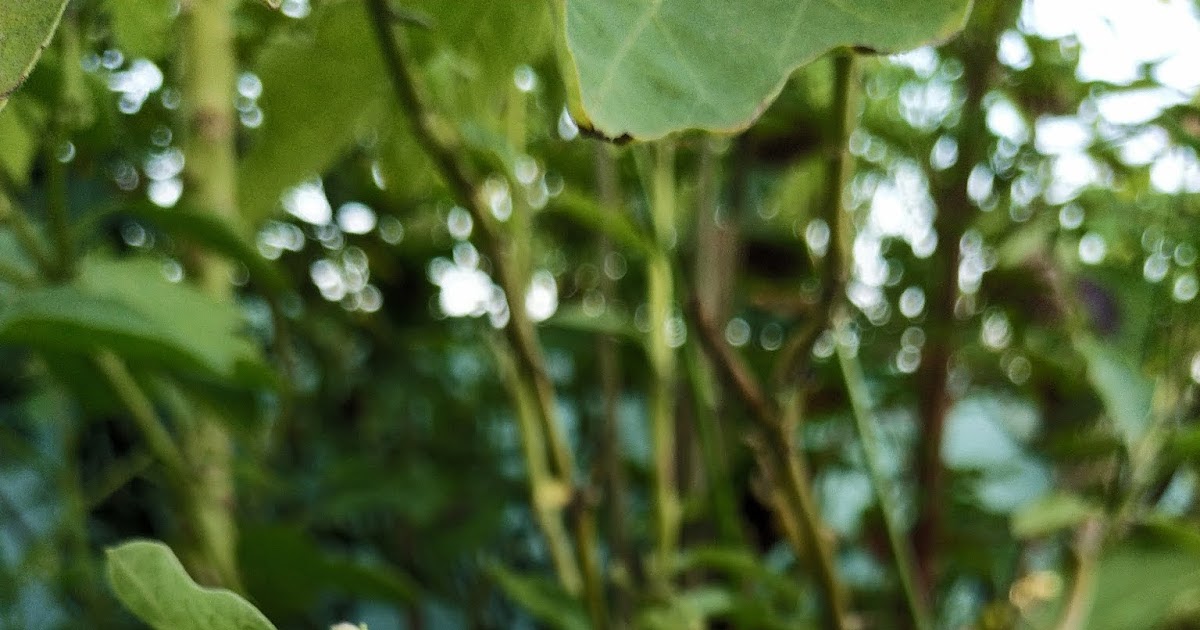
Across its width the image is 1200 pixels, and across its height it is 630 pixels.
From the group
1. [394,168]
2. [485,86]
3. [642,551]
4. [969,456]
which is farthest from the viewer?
[969,456]

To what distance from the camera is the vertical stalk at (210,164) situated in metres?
0.37

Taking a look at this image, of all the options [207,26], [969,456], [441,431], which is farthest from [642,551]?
[969,456]

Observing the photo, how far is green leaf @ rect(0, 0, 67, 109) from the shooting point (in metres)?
0.11

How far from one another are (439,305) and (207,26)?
358mm

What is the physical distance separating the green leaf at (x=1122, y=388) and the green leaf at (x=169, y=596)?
30 centimetres

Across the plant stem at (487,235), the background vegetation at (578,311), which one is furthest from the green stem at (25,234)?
the plant stem at (487,235)

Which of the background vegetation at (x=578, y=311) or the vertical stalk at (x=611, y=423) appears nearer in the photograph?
the background vegetation at (x=578, y=311)

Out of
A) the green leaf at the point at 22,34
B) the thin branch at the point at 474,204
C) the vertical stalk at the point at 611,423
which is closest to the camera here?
the green leaf at the point at 22,34

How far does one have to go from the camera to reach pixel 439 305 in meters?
Answer: 0.72

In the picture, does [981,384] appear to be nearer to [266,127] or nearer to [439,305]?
[439,305]

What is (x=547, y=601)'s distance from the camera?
1.29 feet

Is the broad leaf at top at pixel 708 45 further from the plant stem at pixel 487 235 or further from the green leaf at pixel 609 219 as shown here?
the green leaf at pixel 609 219

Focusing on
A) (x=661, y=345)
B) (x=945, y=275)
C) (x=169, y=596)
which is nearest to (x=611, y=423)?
(x=661, y=345)

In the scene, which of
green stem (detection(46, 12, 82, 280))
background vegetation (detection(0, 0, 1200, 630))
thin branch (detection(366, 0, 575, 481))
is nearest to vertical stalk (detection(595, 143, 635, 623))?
background vegetation (detection(0, 0, 1200, 630))
